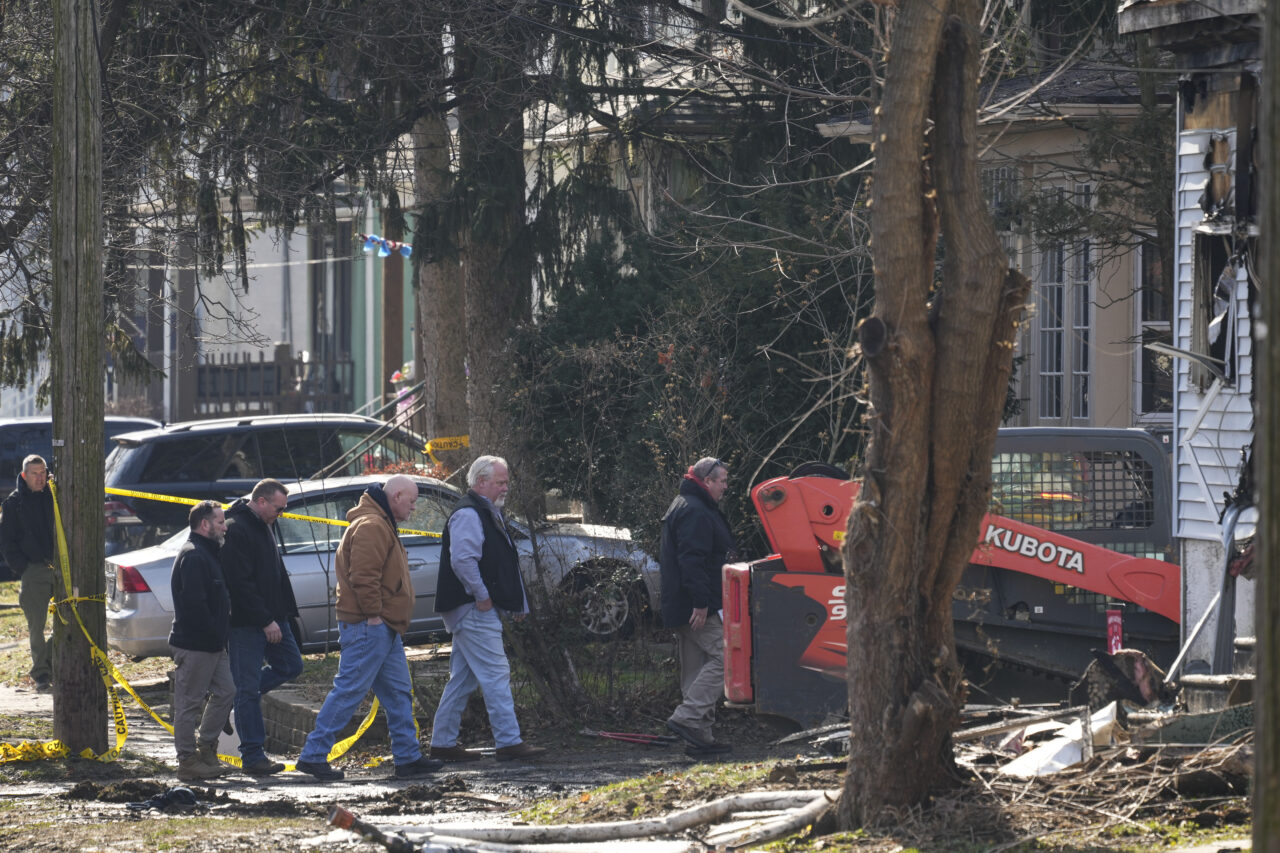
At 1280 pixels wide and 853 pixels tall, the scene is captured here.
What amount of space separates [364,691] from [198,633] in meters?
1.06

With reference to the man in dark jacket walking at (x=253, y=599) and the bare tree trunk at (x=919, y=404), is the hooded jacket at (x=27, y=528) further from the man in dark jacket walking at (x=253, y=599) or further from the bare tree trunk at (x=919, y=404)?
the bare tree trunk at (x=919, y=404)

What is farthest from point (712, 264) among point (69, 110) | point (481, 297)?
point (69, 110)

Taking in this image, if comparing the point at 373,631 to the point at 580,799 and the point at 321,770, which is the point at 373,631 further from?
the point at 580,799

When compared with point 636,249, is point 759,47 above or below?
above

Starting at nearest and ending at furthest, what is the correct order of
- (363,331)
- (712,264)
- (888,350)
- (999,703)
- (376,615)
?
(888,350)
(376,615)
(999,703)
(712,264)
(363,331)

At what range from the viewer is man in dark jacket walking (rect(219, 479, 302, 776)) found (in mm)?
9344

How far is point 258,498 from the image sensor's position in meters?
9.42

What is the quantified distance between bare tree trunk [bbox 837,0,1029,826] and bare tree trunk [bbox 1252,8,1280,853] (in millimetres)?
2503

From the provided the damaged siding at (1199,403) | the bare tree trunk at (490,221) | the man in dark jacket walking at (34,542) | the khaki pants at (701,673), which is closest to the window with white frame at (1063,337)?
the damaged siding at (1199,403)

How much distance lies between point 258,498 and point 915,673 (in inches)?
192

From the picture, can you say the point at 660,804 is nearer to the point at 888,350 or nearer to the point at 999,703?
the point at 888,350

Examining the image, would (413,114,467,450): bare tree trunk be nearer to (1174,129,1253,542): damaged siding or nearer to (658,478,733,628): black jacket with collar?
(658,478,733,628): black jacket with collar

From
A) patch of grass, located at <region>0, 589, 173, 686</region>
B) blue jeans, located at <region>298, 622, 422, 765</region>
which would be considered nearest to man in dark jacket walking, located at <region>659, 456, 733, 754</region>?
blue jeans, located at <region>298, 622, 422, 765</region>

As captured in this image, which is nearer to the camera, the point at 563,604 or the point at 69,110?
the point at 69,110
